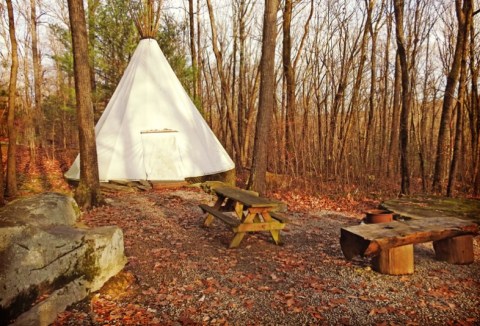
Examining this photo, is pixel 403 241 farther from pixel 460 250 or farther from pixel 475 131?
pixel 475 131

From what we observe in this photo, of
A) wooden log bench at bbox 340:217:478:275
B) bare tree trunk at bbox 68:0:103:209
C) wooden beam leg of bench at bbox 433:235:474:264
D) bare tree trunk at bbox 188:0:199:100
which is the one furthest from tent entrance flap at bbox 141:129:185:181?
wooden beam leg of bench at bbox 433:235:474:264

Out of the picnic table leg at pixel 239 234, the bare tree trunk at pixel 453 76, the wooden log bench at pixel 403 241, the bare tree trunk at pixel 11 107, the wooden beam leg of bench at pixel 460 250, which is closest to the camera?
the wooden log bench at pixel 403 241

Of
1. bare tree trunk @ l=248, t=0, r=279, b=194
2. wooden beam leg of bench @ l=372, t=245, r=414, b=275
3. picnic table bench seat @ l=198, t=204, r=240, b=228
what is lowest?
wooden beam leg of bench @ l=372, t=245, r=414, b=275

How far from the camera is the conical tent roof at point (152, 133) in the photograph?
9.63 m

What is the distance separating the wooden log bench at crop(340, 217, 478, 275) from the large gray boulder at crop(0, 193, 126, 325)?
9.35 ft

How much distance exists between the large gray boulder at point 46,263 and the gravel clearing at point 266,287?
17 cm

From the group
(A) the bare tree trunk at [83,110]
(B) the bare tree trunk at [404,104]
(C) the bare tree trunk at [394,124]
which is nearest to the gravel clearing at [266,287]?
(A) the bare tree trunk at [83,110]

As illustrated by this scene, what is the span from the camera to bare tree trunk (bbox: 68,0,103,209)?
6777 mm

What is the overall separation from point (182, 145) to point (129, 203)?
123 inches

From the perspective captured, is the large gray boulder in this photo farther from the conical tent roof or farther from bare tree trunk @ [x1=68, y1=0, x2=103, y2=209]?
the conical tent roof

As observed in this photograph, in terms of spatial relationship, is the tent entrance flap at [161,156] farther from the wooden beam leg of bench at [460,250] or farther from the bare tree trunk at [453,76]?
the bare tree trunk at [453,76]

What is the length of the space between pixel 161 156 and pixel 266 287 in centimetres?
685

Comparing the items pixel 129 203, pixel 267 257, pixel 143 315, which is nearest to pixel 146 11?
pixel 129 203

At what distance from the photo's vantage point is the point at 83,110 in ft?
22.5
